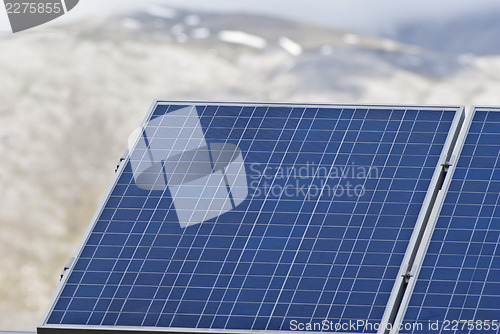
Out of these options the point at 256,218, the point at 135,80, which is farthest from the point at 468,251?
the point at 135,80

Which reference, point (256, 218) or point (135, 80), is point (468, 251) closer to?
point (256, 218)

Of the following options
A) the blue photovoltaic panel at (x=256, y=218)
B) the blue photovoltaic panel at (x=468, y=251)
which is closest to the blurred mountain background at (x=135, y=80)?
the blue photovoltaic panel at (x=256, y=218)

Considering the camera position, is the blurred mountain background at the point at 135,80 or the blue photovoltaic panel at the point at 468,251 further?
the blurred mountain background at the point at 135,80

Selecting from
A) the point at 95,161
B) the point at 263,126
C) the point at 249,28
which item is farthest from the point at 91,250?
the point at 249,28

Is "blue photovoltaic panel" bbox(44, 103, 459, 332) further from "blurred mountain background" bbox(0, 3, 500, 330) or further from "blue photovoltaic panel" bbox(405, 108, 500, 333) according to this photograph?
"blurred mountain background" bbox(0, 3, 500, 330)

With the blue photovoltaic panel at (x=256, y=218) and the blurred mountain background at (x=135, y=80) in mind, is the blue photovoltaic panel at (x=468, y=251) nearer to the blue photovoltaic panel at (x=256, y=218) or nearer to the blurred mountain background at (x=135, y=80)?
the blue photovoltaic panel at (x=256, y=218)

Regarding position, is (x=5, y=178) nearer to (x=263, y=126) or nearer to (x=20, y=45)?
(x=20, y=45)
